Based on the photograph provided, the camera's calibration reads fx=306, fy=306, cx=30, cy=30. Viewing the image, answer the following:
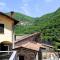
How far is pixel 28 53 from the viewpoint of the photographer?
3584cm

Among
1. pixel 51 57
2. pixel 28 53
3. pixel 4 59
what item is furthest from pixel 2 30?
pixel 4 59

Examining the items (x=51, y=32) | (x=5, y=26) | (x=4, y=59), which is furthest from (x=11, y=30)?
(x=51, y=32)

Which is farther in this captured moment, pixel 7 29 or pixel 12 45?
pixel 12 45

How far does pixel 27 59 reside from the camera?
36.0 meters

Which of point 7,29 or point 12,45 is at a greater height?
point 7,29

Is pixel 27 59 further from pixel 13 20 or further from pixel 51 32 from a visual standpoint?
pixel 51 32

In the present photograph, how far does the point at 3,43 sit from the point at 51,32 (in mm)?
43479

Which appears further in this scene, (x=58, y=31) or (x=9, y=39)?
(x=58, y=31)

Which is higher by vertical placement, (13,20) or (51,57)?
(13,20)

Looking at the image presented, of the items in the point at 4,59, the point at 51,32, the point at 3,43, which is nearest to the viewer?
the point at 4,59

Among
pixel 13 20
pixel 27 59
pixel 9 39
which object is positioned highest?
pixel 13 20

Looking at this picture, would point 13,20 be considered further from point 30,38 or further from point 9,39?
point 30,38

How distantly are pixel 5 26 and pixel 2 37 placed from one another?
1.27 m

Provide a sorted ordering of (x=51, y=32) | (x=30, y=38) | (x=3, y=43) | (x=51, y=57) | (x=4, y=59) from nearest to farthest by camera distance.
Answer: (x=4, y=59), (x=3, y=43), (x=51, y=57), (x=30, y=38), (x=51, y=32)
